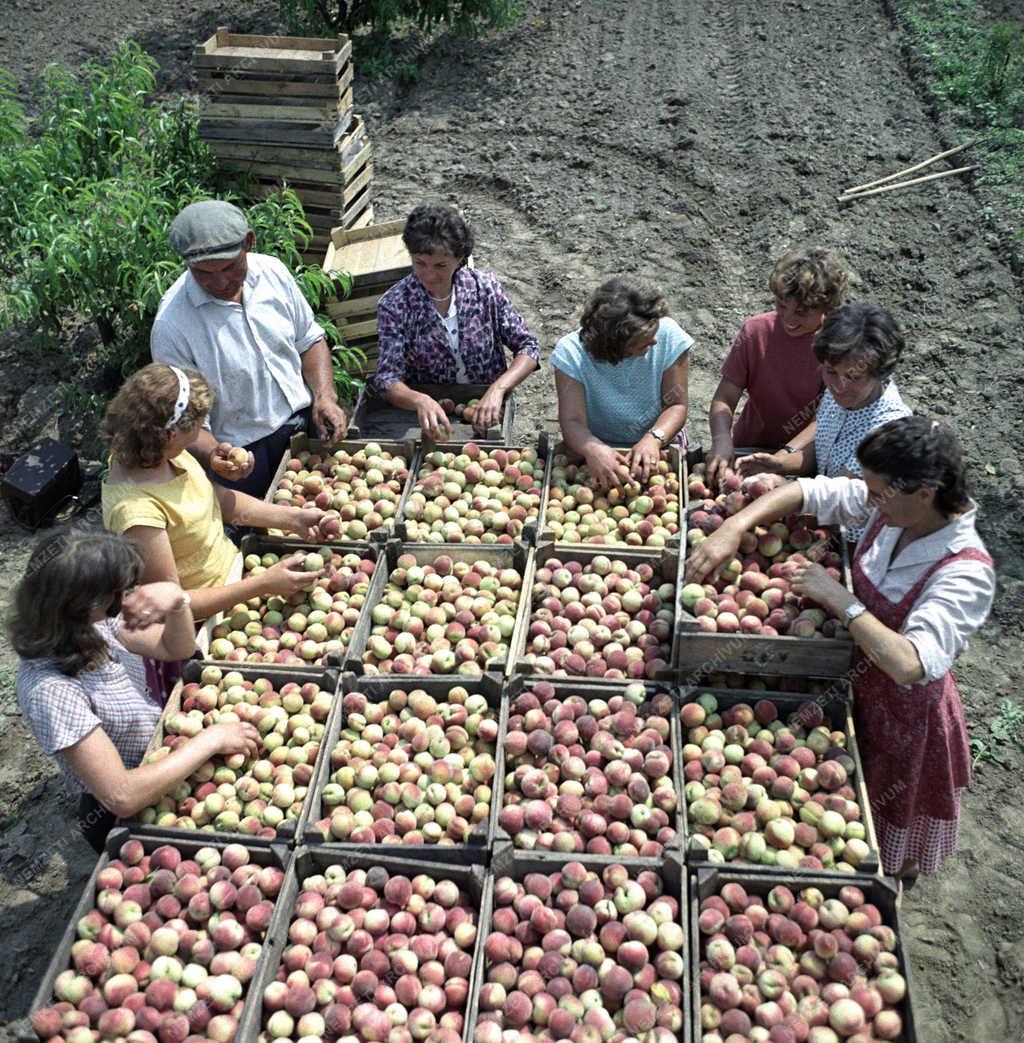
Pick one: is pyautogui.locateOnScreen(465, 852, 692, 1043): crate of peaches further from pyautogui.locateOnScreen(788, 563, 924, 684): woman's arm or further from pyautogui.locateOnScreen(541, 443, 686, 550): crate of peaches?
pyautogui.locateOnScreen(541, 443, 686, 550): crate of peaches

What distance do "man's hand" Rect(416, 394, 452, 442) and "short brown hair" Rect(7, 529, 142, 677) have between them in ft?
6.30

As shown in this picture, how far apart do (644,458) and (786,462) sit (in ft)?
2.00

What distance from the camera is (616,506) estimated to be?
4.30 meters

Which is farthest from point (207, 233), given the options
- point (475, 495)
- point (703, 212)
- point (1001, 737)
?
point (703, 212)

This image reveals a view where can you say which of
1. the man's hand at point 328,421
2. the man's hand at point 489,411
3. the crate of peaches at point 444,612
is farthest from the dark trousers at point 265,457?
the crate of peaches at point 444,612

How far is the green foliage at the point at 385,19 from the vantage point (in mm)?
11500

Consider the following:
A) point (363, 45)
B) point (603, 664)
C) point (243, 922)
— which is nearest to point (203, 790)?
point (243, 922)

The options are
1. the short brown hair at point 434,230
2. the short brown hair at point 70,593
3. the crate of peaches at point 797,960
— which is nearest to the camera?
the crate of peaches at point 797,960

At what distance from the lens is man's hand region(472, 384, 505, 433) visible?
471cm

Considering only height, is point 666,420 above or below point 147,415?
below

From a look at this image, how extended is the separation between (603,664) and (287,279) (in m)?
2.44

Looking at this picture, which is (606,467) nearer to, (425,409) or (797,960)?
(425,409)

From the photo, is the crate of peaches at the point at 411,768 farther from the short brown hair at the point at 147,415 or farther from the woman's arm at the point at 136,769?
the short brown hair at the point at 147,415

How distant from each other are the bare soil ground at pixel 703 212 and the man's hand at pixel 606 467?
84.1 inches
